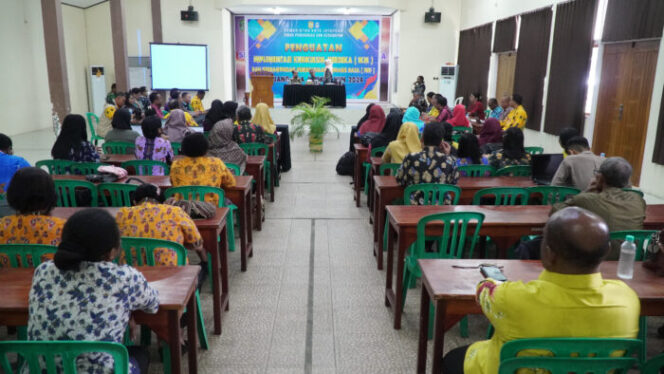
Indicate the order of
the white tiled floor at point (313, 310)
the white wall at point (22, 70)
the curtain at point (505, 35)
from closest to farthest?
the white tiled floor at point (313, 310)
the curtain at point (505, 35)
the white wall at point (22, 70)

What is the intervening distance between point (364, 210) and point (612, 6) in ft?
13.6

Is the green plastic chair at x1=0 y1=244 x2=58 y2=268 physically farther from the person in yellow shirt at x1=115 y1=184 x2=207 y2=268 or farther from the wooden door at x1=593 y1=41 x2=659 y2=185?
the wooden door at x1=593 y1=41 x2=659 y2=185

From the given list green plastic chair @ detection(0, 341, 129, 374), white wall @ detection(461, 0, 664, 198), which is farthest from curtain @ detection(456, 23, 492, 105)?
green plastic chair @ detection(0, 341, 129, 374)

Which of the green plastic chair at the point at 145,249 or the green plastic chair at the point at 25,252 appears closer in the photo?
the green plastic chair at the point at 25,252

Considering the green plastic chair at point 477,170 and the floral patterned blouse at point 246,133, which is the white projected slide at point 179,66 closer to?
the floral patterned blouse at point 246,133

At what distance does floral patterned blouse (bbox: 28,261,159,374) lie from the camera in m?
1.57

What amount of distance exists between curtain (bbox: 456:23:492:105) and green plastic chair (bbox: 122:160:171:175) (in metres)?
8.90

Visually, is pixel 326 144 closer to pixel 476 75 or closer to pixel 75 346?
pixel 476 75

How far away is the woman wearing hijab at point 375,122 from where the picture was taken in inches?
255

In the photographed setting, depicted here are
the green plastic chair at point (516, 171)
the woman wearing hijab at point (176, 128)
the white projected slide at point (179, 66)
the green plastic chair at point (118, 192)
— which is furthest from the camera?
the white projected slide at point (179, 66)

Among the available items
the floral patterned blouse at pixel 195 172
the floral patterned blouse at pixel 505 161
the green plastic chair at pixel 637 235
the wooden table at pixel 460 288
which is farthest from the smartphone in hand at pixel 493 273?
the floral patterned blouse at pixel 505 161

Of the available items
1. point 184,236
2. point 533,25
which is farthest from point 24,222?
point 533,25

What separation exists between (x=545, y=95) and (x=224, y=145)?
6010mm

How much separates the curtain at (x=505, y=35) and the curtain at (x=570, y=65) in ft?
6.23
